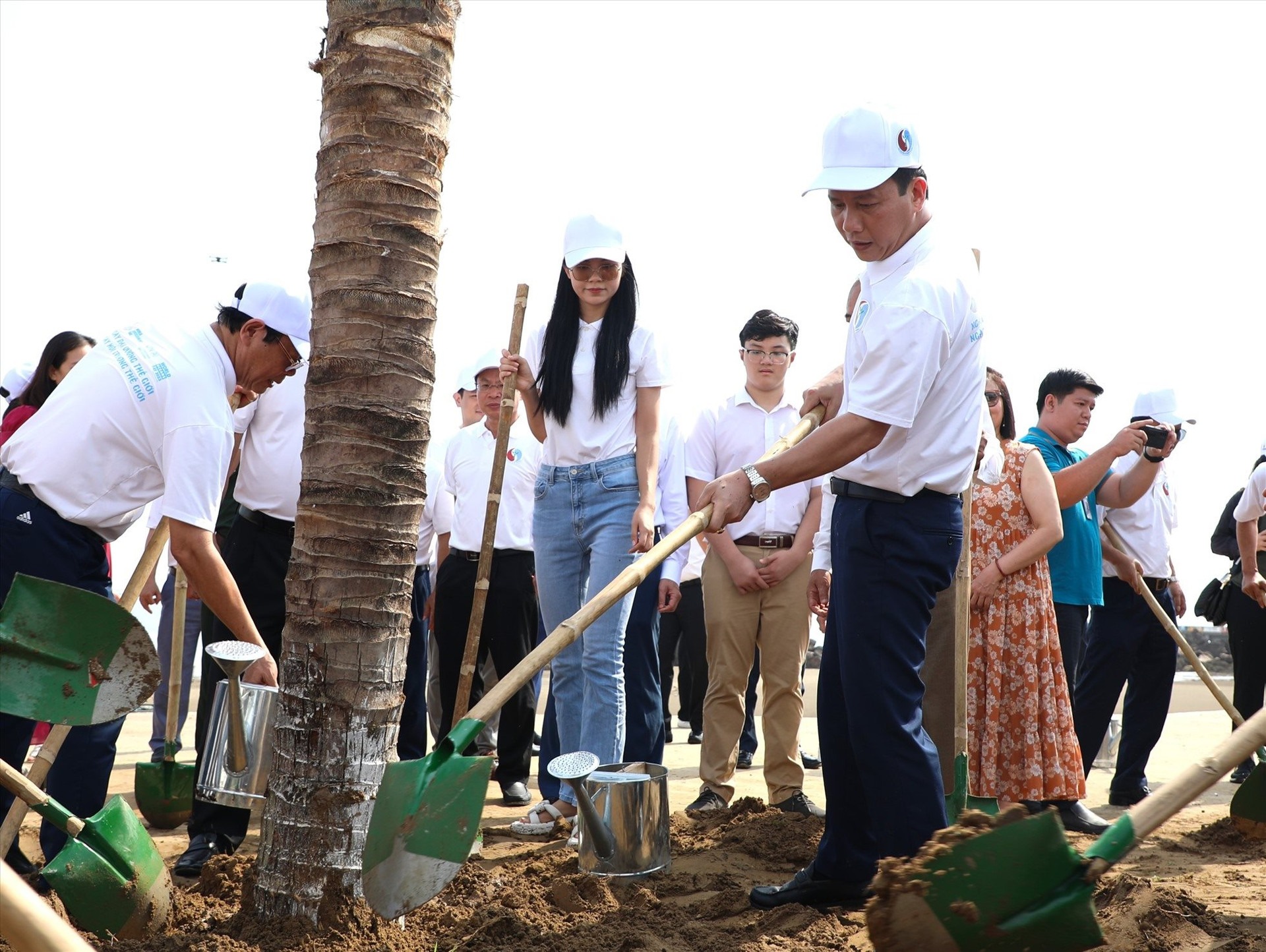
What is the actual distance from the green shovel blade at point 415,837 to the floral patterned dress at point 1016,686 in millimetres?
2751

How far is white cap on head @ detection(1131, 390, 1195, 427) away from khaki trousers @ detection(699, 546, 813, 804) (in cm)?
291

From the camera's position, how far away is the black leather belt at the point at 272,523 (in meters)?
4.70

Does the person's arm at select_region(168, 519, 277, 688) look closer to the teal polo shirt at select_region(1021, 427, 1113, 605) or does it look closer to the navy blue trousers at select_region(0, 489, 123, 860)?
the navy blue trousers at select_region(0, 489, 123, 860)

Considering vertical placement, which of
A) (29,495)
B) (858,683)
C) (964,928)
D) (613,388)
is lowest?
(964,928)

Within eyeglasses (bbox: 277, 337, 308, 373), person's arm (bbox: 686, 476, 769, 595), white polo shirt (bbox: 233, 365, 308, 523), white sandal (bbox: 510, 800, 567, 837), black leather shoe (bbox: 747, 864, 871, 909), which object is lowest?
white sandal (bbox: 510, 800, 567, 837)

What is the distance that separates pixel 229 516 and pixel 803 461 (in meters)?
3.21

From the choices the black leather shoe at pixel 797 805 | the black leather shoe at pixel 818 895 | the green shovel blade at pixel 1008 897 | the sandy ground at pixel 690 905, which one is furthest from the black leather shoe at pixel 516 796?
the green shovel blade at pixel 1008 897

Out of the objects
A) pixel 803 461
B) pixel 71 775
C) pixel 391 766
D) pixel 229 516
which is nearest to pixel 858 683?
pixel 803 461

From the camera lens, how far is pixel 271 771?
3156 mm

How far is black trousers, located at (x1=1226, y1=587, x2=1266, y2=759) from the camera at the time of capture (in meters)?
7.45

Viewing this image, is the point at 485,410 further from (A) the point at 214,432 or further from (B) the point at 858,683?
(B) the point at 858,683

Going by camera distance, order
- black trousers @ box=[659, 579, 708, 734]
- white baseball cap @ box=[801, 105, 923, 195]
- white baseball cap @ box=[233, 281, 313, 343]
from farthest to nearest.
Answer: black trousers @ box=[659, 579, 708, 734], white baseball cap @ box=[233, 281, 313, 343], white baseball cap @ box=[801, 105, 923, 195]

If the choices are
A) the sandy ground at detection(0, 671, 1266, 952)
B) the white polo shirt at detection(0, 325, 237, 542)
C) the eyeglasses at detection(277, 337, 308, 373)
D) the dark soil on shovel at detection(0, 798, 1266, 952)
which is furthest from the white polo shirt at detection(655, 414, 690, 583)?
the white polo shirt at detection(0, 325, 237, 542)

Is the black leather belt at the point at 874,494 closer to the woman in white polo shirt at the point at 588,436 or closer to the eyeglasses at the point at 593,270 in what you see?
the woman in white polo shirt at the point at 588,436
